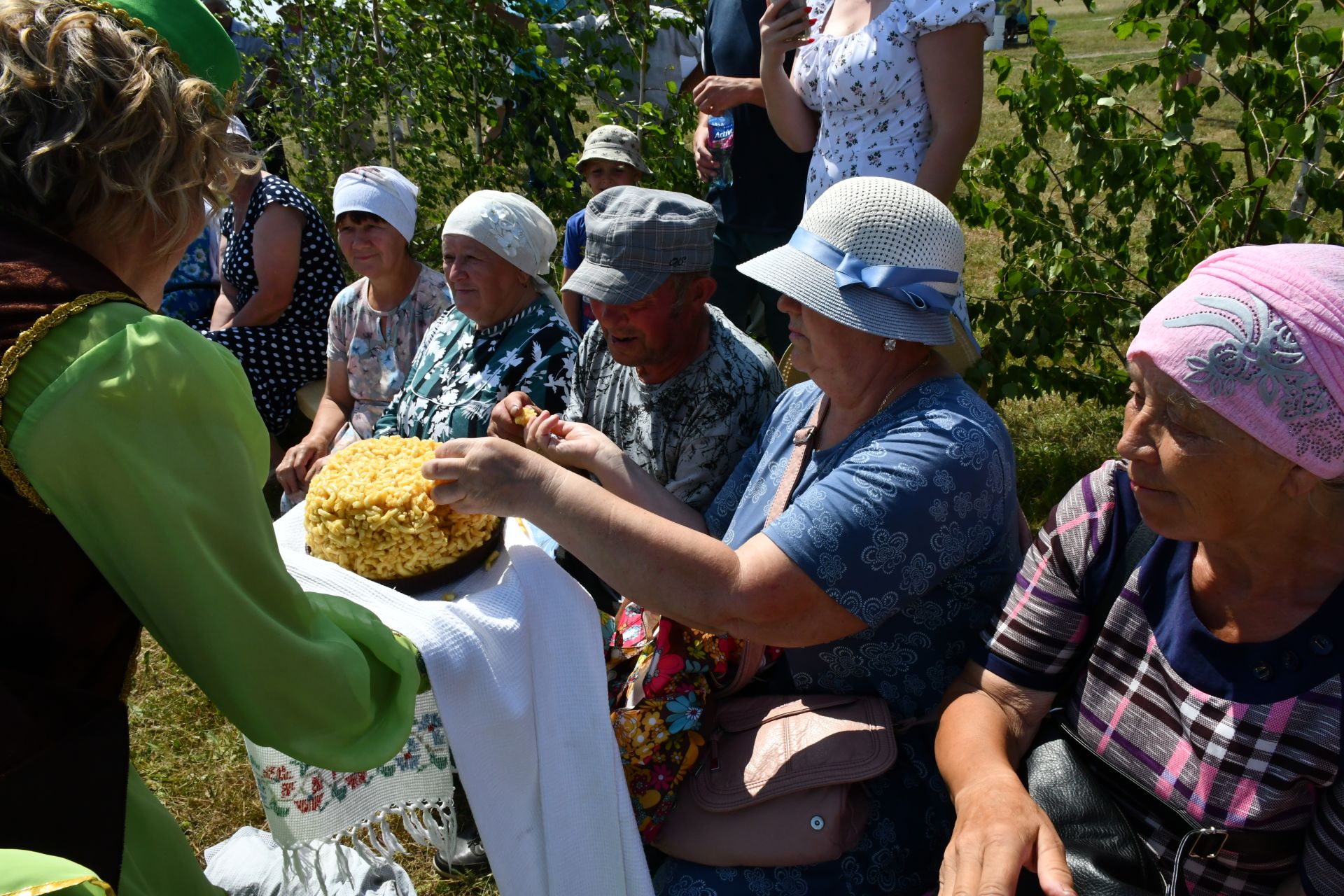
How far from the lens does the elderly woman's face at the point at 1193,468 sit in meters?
1.47

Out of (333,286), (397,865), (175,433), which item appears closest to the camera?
(175,433)

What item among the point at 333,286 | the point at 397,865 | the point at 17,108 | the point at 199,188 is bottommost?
the point at 397,865

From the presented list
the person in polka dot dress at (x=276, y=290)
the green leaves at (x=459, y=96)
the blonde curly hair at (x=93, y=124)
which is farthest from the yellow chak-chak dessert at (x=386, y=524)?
the green leaves at (x=459, y=96)

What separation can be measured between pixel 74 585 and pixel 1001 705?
144 cm

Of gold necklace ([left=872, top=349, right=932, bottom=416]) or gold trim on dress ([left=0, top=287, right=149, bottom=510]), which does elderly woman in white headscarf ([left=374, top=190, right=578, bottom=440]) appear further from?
gold trim on dress ([left=0, top=287, right=149, bottom=510])

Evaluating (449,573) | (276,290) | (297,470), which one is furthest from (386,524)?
(276,290)

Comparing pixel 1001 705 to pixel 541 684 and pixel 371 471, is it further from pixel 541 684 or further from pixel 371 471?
pixel 371 471

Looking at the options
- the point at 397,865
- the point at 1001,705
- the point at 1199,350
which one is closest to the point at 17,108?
the point at 1199,350

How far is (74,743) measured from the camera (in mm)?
1226

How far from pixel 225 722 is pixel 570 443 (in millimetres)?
1674

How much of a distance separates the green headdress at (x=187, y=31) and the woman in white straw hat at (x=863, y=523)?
0.79 m

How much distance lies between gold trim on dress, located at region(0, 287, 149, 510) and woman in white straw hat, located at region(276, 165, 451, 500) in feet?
8.82

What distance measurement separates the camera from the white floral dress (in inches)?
119

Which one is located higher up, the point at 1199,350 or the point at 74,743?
the point at 1199,350
